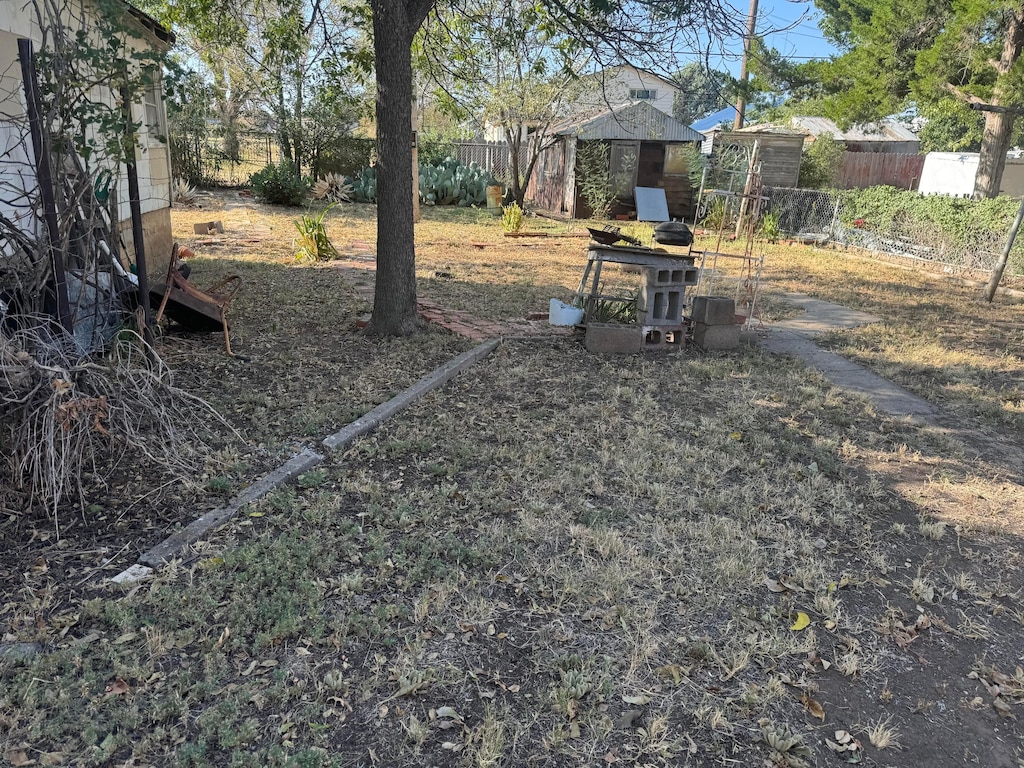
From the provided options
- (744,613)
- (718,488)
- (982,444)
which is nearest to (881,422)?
(982,444)

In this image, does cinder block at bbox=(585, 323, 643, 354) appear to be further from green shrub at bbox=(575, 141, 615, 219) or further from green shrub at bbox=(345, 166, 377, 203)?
green shrub at bbox=(345, 166, 377, 203)

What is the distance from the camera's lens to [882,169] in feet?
89.9

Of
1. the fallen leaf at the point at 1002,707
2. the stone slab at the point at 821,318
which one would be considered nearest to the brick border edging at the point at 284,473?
the fallen leaf at the point at 1002,707

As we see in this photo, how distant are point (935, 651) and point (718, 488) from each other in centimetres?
136

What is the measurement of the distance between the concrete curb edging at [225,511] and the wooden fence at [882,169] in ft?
89.8

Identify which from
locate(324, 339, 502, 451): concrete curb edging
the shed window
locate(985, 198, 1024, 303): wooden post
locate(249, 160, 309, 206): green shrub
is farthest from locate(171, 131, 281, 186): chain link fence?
locate(985, 198, 1024, 303): wooden post

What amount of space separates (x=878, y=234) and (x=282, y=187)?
13.1m

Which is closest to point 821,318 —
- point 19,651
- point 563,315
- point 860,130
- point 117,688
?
point 563,315

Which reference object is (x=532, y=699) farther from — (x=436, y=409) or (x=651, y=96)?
(x=651, y=96)

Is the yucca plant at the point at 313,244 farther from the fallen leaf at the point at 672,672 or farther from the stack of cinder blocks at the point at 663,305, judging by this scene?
the fallen leaf at the point at 672,672

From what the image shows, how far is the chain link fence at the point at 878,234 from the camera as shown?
37.6 ft

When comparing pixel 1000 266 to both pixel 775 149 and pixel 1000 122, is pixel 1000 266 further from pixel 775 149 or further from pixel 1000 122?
pixel 775 149

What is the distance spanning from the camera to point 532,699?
2.35m

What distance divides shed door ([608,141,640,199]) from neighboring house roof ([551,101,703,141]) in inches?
9.7
